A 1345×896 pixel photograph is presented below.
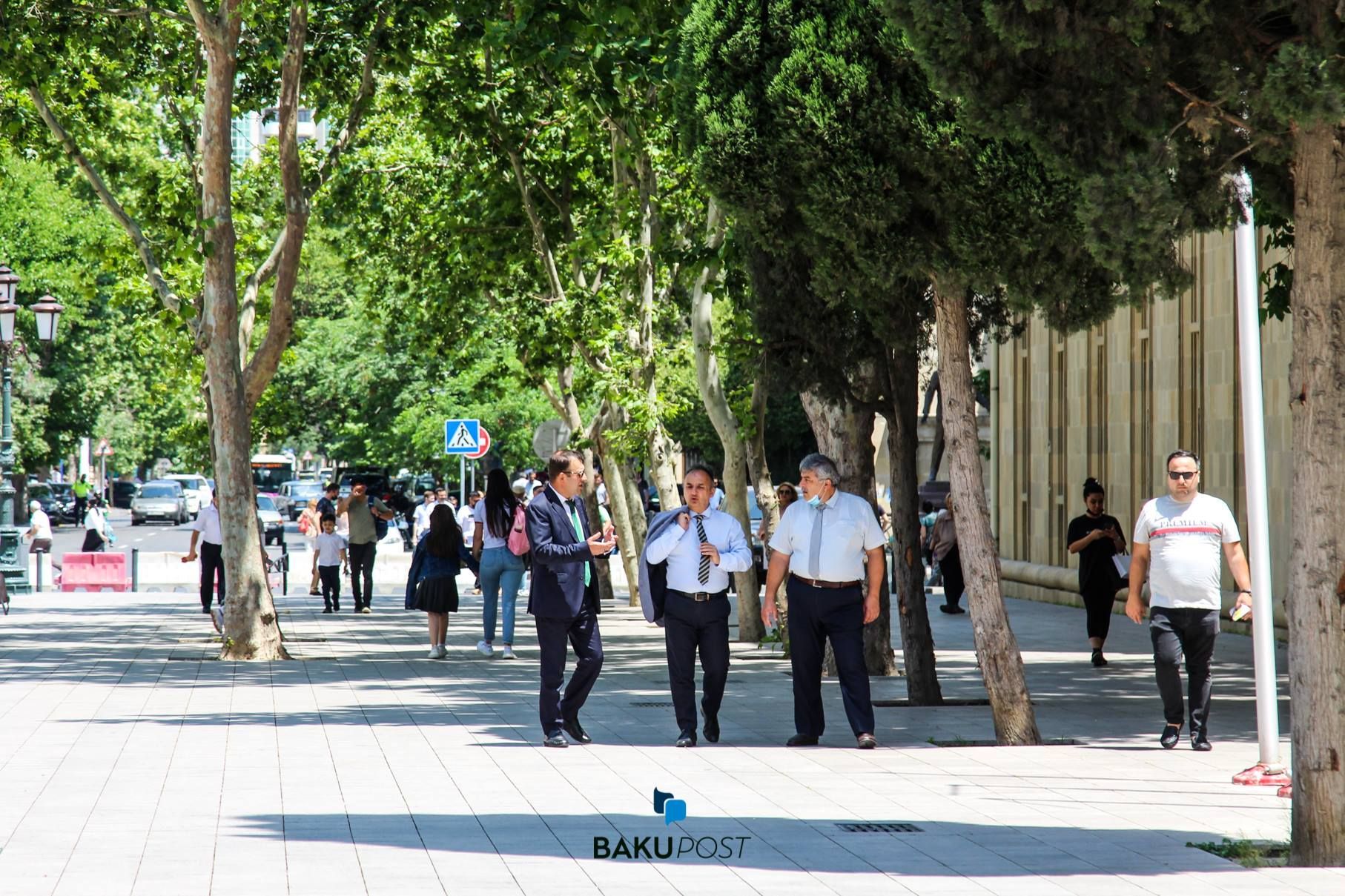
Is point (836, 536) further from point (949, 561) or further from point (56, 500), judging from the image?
point (56, 500)

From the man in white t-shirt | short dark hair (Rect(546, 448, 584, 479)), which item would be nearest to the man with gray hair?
Result: short dark hair (Rect(546, 448, 584, 479))

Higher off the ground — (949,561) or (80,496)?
(80,496)

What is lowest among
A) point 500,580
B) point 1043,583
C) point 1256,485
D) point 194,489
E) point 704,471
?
point 1043,583

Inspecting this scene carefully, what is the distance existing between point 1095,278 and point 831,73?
2.03 metres

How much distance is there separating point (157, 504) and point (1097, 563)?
5943 cm

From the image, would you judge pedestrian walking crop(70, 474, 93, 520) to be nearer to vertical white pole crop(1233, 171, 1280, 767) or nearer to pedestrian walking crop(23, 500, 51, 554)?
pedestrian walking crop(23, 500, 51, 554)

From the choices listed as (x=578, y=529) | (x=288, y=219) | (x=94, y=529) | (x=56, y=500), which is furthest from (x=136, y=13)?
(x=56, y=500)

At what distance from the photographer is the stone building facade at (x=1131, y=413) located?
1895 centimetres

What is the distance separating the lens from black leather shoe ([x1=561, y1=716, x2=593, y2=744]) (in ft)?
34.2

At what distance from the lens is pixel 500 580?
669 inches

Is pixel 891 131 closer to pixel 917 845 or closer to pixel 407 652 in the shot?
pixel 917 845

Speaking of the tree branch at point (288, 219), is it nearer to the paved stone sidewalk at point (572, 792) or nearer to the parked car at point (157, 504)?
the paved stone sidewalk at point (572, 792)

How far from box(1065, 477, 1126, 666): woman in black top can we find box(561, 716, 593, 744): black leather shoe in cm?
667

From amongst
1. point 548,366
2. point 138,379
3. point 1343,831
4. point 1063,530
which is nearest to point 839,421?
point 1343,831
